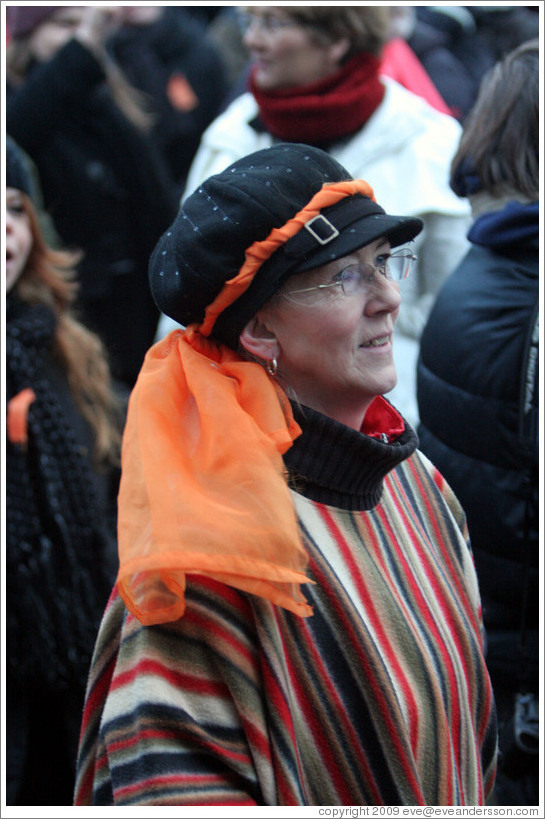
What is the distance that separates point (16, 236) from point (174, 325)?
89cm

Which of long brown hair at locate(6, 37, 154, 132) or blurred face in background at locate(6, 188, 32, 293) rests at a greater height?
long brown hair at locate(6, 37, 154, 132)

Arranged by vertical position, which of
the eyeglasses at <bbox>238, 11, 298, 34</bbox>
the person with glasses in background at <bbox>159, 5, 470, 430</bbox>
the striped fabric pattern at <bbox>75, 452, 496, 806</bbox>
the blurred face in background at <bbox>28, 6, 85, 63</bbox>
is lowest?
the striped fabric pattern at <bbox>75, 452, 496, 806</bbox>

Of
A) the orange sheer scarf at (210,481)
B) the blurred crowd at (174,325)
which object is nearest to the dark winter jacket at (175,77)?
the blurred crowd at (174,325)

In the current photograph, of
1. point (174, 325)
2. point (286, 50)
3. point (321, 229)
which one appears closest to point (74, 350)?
point (174, 325)

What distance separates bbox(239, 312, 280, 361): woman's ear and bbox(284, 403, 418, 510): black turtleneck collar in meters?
0.12

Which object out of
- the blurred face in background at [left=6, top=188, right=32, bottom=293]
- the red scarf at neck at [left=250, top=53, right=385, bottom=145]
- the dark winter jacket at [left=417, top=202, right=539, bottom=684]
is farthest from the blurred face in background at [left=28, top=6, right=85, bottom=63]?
the dark winter jacket at [left=417, top=202, right=539, bottom=684]

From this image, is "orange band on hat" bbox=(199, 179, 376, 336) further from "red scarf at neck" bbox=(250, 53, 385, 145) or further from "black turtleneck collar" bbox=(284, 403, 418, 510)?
"red scarf at neck" bbox=(250, 53, 385, 145)

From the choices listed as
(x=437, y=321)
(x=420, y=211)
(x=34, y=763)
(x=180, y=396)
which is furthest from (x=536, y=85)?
(x=34, y=763)

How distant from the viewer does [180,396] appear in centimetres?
173

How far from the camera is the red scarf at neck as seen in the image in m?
3.71

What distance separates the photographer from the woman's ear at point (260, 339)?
1853 mm

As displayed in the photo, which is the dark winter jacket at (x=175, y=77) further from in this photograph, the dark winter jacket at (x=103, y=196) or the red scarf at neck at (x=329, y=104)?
the red scarf at neck at (x=329, y=104)

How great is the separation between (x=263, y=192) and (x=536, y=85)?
4.35 ft

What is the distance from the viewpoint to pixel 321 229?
176 centimetres
